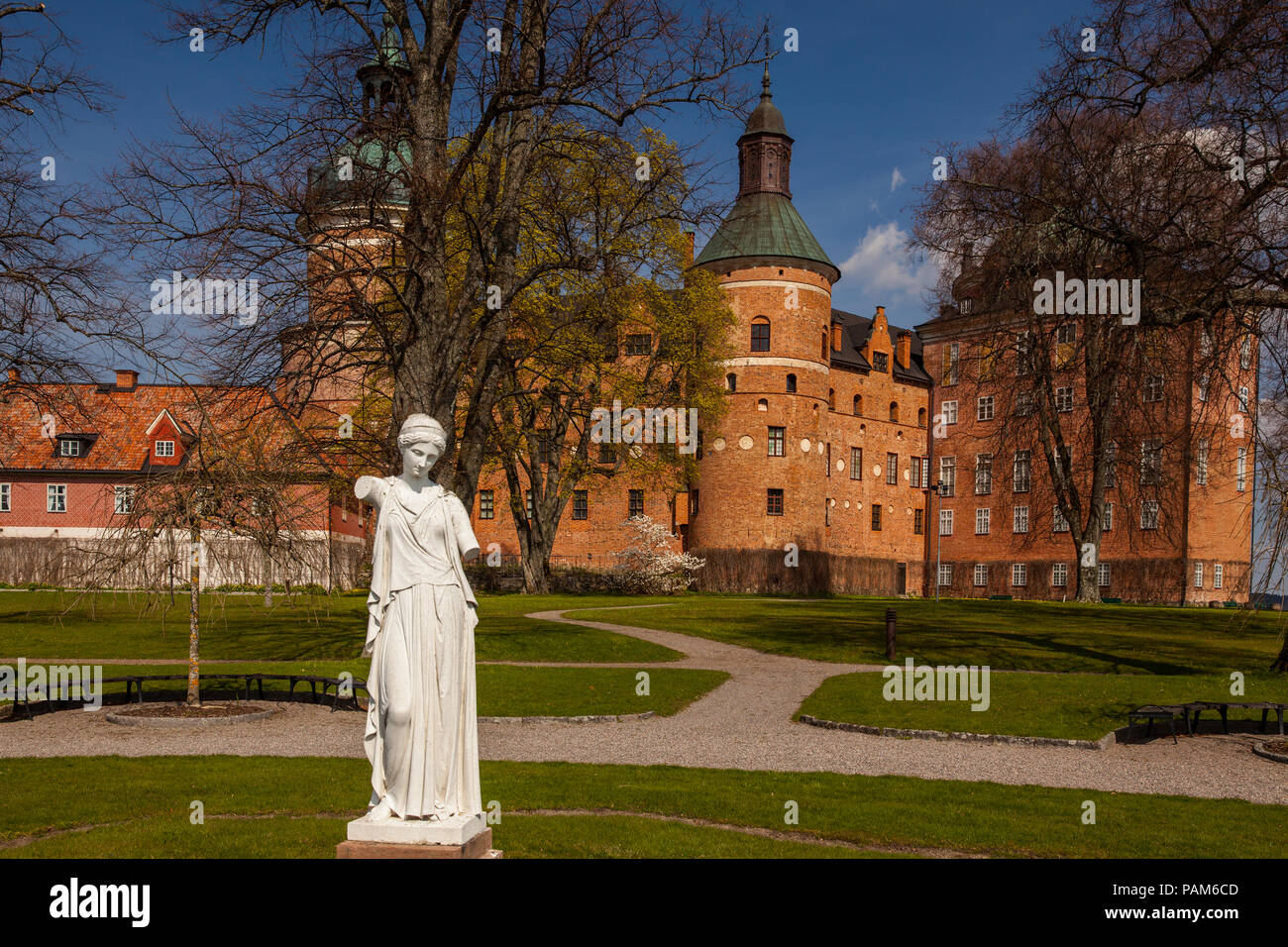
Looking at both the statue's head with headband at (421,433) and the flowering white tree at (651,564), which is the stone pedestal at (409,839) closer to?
the statue's head with headband at (421,433)

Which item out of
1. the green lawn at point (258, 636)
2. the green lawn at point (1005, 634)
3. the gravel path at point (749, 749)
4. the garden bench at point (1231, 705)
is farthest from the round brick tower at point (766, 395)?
the garden bench at point (1231, 705)

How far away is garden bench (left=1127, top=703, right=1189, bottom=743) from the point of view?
46.8 ft

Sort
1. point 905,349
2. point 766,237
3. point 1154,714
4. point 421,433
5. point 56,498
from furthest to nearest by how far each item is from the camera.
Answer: point 905,349 → point 766,237 → point 56,498 → point 1154,714 → point 421,433

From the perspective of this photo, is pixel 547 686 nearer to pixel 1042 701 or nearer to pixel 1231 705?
pixel 1042 701

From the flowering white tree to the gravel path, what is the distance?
95.8ft

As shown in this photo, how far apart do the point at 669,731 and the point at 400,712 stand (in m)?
8.98

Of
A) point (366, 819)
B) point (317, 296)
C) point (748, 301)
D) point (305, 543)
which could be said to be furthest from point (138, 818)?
point (748, 301)

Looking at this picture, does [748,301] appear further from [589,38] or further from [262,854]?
[262,854]

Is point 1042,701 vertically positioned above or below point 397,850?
below

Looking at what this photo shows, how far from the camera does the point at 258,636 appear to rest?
24.0 metres

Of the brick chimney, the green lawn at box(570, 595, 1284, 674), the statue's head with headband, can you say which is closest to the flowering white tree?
the green lawn at box(570, 595, 1284, 674)

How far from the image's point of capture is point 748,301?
51.2 m

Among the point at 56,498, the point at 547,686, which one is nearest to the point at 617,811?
the point at 547,686

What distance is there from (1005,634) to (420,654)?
72.7ft
